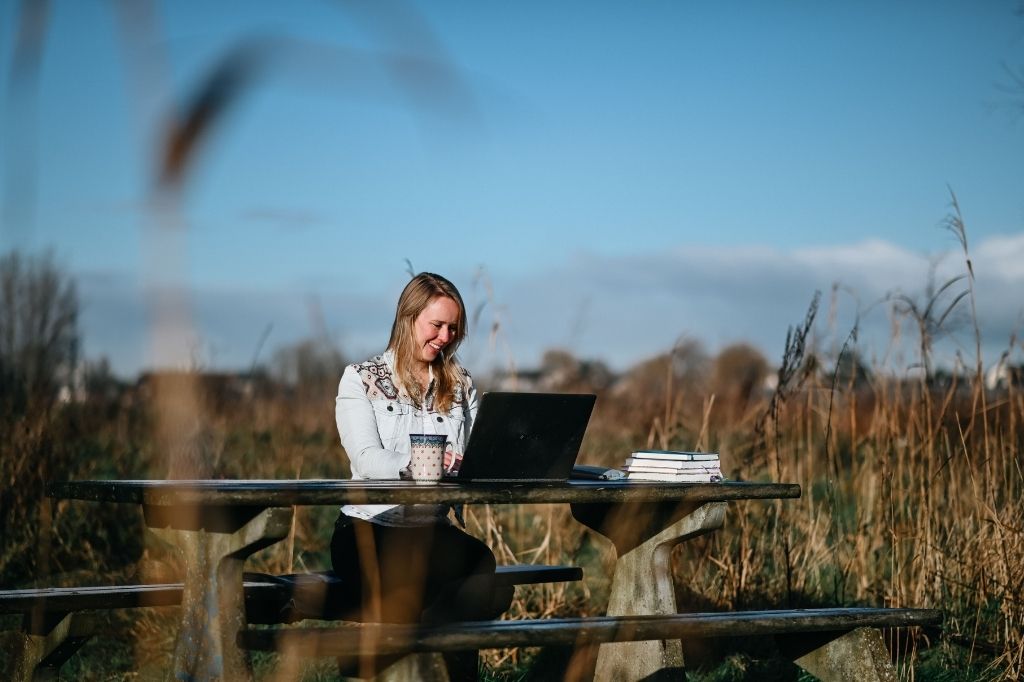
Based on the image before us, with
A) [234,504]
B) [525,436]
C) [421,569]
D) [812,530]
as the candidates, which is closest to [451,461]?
[421,569]

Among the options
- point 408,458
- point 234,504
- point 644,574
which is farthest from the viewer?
point 644,574

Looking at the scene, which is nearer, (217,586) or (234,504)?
(234,504)

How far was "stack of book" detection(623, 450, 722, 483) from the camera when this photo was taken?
336 cm

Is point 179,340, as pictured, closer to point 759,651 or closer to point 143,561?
point 759,651

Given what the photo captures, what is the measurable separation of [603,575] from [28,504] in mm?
2638

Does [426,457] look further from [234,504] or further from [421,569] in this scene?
[234,504]

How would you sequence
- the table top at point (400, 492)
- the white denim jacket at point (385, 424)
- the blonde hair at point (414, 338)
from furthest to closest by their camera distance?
the blonde hair at point (414, 338) → the white denim jacket at point (385, 424) → the table top at point (400, 492)

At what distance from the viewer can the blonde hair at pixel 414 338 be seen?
11.5ft

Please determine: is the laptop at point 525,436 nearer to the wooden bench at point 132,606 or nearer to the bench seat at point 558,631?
the bench seat at point 558,631

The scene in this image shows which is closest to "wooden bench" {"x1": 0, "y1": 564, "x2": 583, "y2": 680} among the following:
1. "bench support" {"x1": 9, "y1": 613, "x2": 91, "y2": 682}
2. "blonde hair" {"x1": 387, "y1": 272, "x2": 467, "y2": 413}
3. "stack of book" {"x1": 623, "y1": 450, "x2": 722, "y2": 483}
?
"bench support" {"x1": 9, "y1": 613, "x2": 91, "y2": 682}

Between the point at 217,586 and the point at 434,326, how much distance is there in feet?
3.75

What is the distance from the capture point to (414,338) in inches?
139

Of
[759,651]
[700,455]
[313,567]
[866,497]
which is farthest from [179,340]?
[313,567]

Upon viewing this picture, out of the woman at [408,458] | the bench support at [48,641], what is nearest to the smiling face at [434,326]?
the woman at [408,458]
